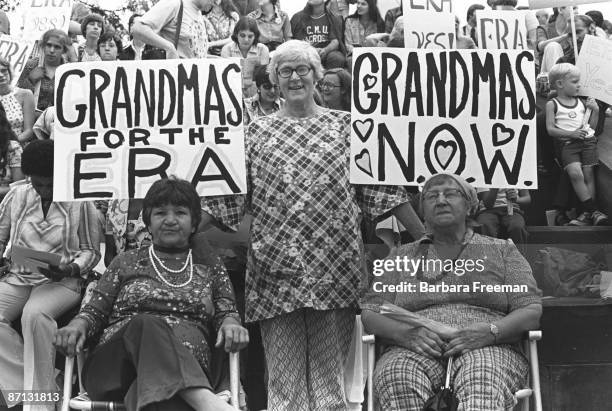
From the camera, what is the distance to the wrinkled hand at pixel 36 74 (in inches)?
393

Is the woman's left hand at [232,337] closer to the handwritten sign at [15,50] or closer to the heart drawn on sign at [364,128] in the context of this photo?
the heart drawn on sign at [364,128]

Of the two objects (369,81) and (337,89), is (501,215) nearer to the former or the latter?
(337,89)

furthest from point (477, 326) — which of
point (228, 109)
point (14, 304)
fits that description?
point (14, 304)

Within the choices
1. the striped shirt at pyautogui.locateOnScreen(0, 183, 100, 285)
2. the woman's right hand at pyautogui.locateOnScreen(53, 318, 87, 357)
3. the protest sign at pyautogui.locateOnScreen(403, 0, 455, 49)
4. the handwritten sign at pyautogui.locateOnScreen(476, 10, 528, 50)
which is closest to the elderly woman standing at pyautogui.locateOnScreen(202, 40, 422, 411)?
the woman's right hand at pyautogui.locateOnScreen(53, 318, 87, 357)

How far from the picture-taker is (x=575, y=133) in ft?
28.5

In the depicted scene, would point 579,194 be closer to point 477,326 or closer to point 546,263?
point 546,263

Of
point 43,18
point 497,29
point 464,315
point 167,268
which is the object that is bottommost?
point 464,315

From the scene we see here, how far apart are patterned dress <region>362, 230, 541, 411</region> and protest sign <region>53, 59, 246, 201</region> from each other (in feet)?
3.79

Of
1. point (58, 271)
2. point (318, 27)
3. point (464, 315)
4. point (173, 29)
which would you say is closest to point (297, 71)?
point (464, 315)

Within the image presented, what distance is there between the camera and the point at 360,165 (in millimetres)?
Answer: 6219

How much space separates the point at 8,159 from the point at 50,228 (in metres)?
1.41

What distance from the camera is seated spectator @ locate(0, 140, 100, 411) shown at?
615cm

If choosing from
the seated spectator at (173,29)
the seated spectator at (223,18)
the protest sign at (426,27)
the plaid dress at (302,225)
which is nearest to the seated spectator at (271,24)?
the seated spectator at (223,18)

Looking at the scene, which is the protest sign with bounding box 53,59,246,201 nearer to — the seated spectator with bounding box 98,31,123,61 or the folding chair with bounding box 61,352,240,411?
the folding chair with bounding box 61,352,240,411
